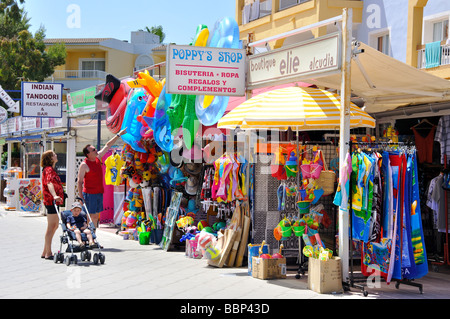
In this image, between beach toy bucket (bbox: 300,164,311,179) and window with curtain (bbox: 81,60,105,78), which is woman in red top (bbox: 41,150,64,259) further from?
window with curtain (bbox: 81,60,105,78)

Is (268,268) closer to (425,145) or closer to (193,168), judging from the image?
(193,168)

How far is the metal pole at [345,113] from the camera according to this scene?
6.92 metres

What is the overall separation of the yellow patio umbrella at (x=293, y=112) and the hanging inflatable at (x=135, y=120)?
330cm

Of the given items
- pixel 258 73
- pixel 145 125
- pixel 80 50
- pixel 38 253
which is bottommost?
pixel 38 253

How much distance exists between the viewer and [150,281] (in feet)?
25.0

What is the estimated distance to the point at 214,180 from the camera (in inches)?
349

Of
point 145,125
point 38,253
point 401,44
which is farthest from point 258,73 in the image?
point 401,44

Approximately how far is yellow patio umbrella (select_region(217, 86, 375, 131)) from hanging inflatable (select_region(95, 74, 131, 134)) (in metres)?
4.42

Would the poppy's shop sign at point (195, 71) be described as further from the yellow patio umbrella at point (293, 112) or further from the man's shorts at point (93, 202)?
the man's shorts at point (93, 202)

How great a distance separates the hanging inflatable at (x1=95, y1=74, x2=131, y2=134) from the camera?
12222 mm

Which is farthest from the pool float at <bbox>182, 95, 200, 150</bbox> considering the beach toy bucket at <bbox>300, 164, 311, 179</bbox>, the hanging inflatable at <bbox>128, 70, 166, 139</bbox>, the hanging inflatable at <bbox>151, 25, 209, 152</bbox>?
the beach toy bucket at <bbox>300, 164, 311, 179</bbox>

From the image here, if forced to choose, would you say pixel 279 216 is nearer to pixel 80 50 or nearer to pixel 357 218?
pixel 357 218

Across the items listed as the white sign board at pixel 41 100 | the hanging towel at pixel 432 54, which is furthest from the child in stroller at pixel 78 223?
the hanging towel at pixel 432 54

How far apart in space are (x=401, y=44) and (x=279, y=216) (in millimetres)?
10231
